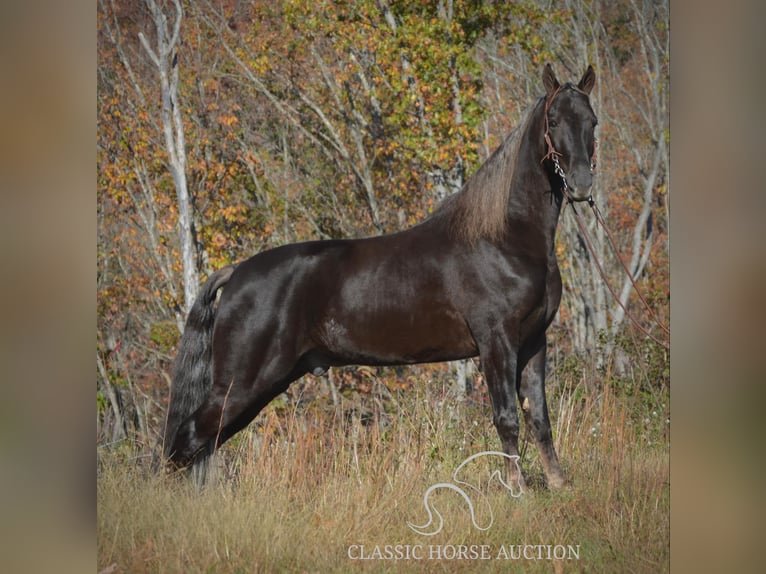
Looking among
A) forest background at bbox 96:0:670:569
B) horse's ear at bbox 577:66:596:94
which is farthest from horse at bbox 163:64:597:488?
forest background at bbox 96:0:670:569

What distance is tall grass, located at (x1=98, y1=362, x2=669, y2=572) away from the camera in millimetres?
4352

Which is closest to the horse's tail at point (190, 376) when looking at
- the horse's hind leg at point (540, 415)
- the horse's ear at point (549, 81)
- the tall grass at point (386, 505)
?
the tall grass at point (386, 505)

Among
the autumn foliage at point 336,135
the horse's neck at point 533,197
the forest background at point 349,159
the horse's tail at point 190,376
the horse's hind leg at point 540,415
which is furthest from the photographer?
the autumn foliage at point 336,135

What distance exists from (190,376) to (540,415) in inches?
85.9

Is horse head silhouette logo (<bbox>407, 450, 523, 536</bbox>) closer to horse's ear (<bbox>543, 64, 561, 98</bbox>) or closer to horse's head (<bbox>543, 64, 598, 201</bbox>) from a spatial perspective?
horse's head (<bbox>543, 64, 598, 201</bbox>)

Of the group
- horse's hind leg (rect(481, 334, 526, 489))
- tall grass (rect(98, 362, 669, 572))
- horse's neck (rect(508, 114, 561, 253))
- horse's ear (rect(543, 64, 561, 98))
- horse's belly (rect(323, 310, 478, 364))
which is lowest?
tall grass (rect(98, 362, 669, 572))

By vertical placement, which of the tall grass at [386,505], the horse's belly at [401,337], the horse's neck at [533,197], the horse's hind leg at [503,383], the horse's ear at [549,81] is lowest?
the tall grass at [386,505]

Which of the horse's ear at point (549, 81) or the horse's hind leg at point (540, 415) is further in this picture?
the horse's hind leg at point (540, 415)

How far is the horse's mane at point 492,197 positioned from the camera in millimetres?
4441

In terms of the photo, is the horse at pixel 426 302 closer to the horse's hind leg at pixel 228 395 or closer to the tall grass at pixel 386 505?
the horse's hind leg at pixel 228 395
